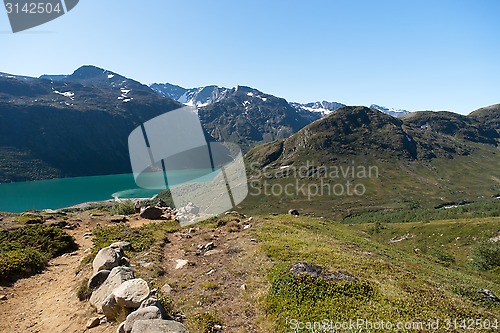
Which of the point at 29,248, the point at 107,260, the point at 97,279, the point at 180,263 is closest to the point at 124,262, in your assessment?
the point at 107,260

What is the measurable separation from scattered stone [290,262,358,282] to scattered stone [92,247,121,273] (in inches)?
435

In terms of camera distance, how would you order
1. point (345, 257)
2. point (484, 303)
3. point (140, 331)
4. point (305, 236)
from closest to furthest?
point (140, 331) → point (484, 303) → point (345, 257) → point (305, 236)

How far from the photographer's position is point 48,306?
56.0ft

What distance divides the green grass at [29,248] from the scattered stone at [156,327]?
15.8 metres

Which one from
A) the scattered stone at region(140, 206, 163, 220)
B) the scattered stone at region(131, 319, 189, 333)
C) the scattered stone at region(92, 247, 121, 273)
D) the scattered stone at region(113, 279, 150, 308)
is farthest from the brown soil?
the scattered stone at region(140, 206, 163, 220)

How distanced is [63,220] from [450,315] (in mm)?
40589

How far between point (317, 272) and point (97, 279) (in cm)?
1259

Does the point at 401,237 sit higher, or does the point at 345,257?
the point at 345,257

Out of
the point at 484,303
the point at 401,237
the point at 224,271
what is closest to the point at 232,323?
the point at 224,271

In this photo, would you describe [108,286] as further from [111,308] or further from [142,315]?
[142,315]

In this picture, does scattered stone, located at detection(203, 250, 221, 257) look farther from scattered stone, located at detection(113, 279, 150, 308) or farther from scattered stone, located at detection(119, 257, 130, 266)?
scattered stone, located at detection(113, 279, 150, 308)

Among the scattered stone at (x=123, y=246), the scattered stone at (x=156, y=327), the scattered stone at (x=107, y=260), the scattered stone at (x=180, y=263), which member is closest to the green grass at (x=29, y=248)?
the scattered stone at (x=123, y=246)

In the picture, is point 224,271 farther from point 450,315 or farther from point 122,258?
point 450,315

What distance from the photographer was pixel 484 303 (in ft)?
60.4
